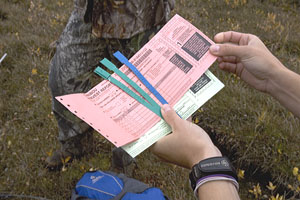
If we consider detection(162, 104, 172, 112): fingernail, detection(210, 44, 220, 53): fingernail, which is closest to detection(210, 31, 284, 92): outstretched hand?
detection(210, 44, 220, 53): fingernail

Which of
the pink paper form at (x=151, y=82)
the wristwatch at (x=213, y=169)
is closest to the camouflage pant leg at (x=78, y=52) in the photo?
the pink paper form at (x=151, y=82)

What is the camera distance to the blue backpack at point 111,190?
83.5 inches

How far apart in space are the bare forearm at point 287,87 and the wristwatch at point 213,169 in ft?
2.49

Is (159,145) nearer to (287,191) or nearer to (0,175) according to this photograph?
(287,191)

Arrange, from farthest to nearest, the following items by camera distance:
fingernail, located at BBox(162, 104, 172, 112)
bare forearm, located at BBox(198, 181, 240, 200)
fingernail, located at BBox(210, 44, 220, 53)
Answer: fingernail, located at BBox(210, 44, 220, 53) < fingernail, located at BBox(162, 104, 172, 112) < bare forearm, located at BBox(198, 181, 240, 200)

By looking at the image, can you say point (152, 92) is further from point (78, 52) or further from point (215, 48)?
point (78, 52)

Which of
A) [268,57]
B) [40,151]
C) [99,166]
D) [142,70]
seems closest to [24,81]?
[40,151]

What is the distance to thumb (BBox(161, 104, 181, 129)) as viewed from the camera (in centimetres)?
166

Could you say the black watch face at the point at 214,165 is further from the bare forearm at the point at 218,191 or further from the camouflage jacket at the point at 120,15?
the camouflage jacket at the point at 120,15

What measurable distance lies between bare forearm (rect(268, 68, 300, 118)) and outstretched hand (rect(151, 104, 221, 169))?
2.19 feet

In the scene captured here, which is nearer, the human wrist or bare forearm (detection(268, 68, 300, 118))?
the human wrist

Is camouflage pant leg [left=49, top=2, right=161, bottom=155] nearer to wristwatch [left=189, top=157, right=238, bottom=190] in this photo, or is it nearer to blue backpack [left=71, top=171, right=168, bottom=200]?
blue backpack [left=71, top=171, right=168, bottom=200]

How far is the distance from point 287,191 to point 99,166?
1.79m

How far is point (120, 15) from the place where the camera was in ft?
7.76
